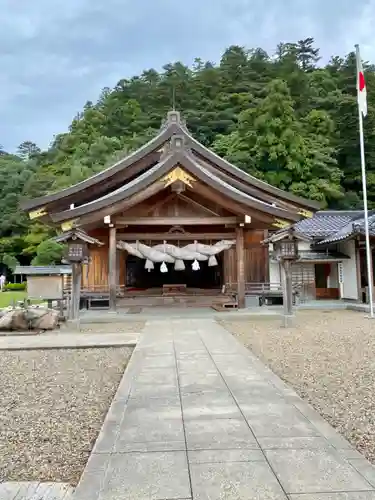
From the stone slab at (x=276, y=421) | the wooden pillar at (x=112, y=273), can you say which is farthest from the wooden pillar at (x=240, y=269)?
the stone slab at (x=276, y=421)

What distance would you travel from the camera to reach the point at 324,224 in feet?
69.1

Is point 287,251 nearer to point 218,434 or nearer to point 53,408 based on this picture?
point 53,408

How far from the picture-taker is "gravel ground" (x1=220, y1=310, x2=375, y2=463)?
12.9ft

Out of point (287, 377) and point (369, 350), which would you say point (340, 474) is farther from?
point (369, 350)

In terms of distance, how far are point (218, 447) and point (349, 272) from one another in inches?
632

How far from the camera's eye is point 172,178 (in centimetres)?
1232

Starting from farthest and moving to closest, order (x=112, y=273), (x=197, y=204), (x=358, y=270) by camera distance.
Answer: (x=358, y=270), (x=197, y=204), (x=112, y=273)

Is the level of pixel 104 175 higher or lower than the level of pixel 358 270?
higher

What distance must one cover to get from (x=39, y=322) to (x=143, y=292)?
7149mm

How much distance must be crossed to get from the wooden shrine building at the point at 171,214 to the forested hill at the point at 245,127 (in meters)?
15.1

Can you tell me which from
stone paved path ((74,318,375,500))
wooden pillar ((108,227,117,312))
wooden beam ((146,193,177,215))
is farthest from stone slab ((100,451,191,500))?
wooden beam ((146,193,177,215))

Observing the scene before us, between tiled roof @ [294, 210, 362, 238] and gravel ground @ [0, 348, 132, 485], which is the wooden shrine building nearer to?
tiled roof @ [294, 210, 362, 238]

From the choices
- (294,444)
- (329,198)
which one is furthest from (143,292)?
(329,198)

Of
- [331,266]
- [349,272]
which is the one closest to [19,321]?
[349,272]
